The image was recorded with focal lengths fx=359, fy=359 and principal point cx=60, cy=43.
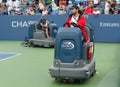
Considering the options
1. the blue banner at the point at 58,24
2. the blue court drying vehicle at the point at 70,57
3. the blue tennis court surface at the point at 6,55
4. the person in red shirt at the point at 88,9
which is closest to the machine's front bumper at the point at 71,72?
the blue court drying vehicle at the point at 70,57

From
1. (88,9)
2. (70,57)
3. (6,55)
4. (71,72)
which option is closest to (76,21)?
(70,57)

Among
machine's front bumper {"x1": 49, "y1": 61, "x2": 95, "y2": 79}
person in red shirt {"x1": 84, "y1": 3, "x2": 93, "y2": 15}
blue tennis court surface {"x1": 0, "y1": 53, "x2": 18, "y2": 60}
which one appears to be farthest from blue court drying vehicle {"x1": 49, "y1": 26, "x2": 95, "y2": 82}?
person in red shirt {"x1": 84, "y1": 3, "x2": 93, "y2": 15}

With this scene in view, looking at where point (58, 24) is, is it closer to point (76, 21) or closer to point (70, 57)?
point (76, 21)

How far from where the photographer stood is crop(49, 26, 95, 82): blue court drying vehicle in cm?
818

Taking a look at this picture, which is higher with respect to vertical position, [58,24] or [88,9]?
[88,9]

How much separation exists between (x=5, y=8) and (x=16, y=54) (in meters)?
8.30

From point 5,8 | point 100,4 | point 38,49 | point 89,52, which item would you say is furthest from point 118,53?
point 5,8

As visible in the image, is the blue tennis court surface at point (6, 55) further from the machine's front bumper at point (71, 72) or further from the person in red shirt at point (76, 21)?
the machine's front bumper at point (71, 72)

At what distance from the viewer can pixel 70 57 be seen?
828 centimetres

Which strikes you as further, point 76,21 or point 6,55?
point 6,55

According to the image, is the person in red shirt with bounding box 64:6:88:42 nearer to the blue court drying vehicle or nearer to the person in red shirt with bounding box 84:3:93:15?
the blue court drying vehicle

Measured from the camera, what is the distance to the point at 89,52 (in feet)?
28.6

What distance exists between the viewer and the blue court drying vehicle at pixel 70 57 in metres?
8.18

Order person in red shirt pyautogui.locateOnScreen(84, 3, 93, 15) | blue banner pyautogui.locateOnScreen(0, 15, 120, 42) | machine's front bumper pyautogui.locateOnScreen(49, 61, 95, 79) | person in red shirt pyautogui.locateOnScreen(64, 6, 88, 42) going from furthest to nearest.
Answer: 1. person in red shirt pyautogui.locateOnScreen(84, 3, 93, 15)
2. blue banner pyautogui.locateOnScreen(0, 15, 120, 42)
3. person in red shirt pyautogui.locateOnScreen(64, 6, 88, 42)
4. machine's front bumper pyautogui.locateOnScreen(49, 61, 95, 79)
